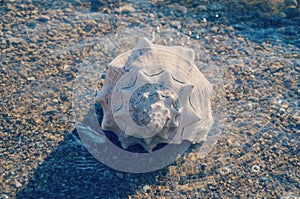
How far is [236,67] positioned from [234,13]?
875mm

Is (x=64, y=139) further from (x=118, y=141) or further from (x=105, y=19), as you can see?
(x=105, y=19)

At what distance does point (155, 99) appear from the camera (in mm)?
3457

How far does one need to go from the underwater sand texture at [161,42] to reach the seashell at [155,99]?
36 cm

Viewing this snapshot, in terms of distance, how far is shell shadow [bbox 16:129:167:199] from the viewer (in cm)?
371

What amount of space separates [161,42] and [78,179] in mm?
1930

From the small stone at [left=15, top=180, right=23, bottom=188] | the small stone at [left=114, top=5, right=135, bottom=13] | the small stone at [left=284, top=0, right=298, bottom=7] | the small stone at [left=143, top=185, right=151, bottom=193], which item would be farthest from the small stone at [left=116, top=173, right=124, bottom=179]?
the small stone at [left=284, top=0, right=298, bottom=7]

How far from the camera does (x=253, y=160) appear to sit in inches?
158

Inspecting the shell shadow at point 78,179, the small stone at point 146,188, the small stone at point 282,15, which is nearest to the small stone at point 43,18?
the shell shadow at point 78,179

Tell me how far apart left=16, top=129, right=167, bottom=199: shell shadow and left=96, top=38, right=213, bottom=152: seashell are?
29 centimetres

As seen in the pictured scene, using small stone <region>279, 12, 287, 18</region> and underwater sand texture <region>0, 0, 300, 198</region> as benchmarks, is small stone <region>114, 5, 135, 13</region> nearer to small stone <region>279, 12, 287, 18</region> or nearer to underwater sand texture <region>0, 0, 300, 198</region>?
underwater sand texture <region>0, 0, 300, 198</region>

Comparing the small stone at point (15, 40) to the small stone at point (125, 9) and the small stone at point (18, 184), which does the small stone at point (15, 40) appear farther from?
the small stone at point (18, 184)

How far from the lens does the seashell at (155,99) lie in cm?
349

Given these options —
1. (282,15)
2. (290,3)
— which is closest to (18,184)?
(282,15)

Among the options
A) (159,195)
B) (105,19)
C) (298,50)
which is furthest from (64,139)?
(298,50)
